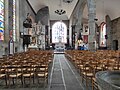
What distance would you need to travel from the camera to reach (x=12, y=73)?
711 centimetres

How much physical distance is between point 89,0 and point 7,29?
945 cm

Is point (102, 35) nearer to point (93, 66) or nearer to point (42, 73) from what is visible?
point (42, 73)

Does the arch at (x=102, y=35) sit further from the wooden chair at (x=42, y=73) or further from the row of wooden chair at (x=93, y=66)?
the wooden chair at (x=42, y=73)

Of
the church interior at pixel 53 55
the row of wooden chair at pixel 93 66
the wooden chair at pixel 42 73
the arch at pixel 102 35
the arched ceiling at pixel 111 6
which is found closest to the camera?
the row of wooden chair at pixel 93 66

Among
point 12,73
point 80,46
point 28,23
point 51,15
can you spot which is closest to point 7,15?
point 28,23

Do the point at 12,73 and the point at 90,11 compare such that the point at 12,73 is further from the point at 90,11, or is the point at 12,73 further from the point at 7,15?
the point at 90,11

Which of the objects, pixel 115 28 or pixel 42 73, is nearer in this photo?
pixel 42 73

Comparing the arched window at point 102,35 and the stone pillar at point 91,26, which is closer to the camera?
the stone pillar at point 91,26

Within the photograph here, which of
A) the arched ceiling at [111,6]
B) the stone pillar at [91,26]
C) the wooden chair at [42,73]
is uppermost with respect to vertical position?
the arched ceiling at [111,6]

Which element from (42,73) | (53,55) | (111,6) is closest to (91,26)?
(53,55)

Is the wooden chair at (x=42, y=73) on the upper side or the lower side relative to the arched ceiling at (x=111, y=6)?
lower

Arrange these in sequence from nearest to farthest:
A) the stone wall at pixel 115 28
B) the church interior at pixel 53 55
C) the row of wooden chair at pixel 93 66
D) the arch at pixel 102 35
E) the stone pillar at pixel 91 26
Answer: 1. the row of wooden chair at pixel 93 66
2. the church interior at pixel 53 55
3. the stone pillar at pixel 91 26
4. the stone wall at pixel 115 28
5. the arch at pixel 102 35

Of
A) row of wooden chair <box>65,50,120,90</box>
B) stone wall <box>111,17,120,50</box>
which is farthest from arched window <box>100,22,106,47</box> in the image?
row of wooden chair <box>65,50,120,90</box>

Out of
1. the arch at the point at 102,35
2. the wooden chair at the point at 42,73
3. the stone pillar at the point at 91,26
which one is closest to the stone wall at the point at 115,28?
the arch at the point at 102,35
